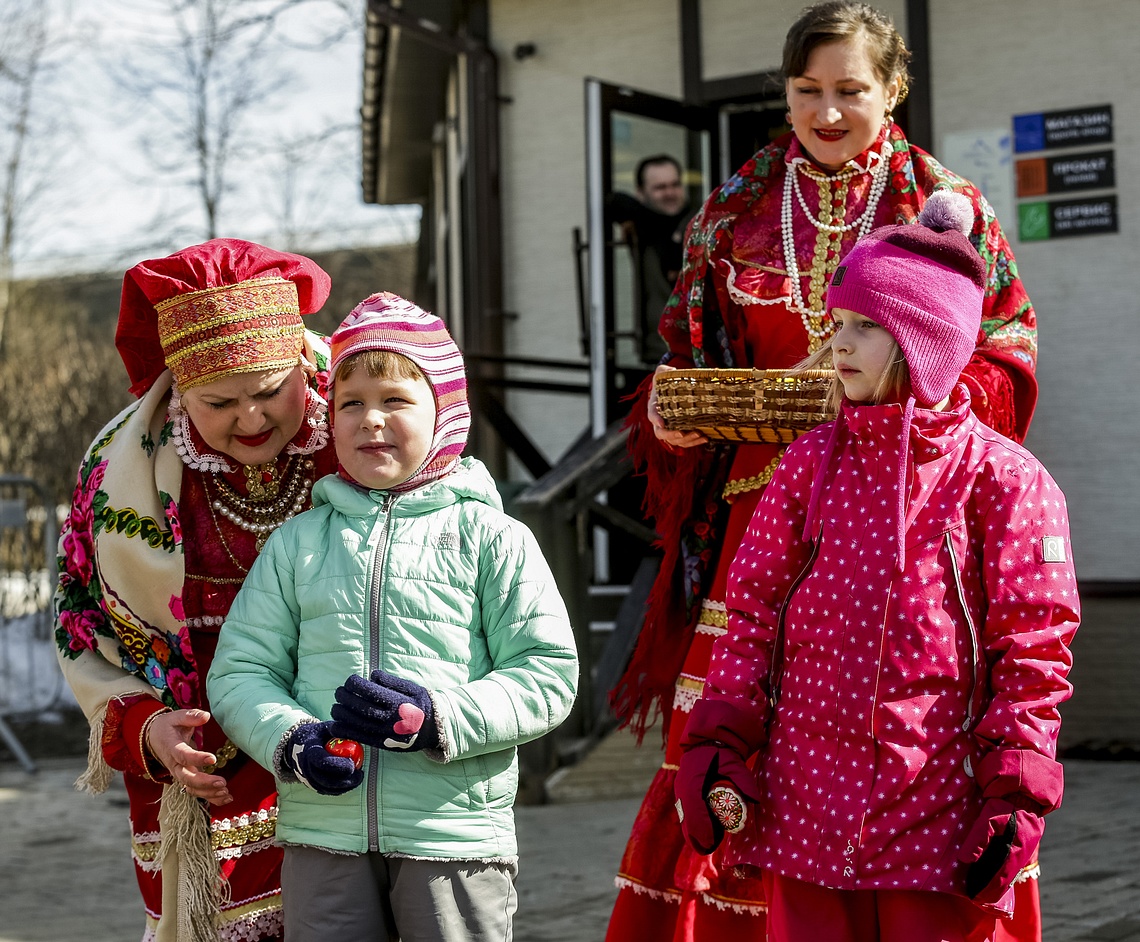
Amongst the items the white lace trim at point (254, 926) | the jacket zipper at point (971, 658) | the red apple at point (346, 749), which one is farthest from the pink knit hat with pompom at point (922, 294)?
the white lace trim at point (254, 926)

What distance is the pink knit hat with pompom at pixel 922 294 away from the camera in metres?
2.47

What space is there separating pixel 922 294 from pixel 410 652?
101 centimetres

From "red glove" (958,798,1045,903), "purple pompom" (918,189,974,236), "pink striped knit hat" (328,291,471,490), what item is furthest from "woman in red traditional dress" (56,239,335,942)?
"red glove" (958,798,1045,903)

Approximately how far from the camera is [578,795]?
6.95 meters

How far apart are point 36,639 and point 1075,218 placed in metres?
7.08

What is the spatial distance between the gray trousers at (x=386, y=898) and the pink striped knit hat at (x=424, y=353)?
638 millimetres

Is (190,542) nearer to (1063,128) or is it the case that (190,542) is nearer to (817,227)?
(817,227)

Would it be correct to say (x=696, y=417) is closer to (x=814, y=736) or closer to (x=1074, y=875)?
(x=814, y=736)

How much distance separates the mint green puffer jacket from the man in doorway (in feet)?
18.7

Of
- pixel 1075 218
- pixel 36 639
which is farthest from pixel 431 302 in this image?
pixel 1075 218

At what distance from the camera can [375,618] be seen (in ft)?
8.44

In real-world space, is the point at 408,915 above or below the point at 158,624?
below

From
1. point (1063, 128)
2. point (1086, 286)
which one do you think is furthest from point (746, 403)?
point (1063, 128)

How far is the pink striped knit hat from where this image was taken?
269cm
